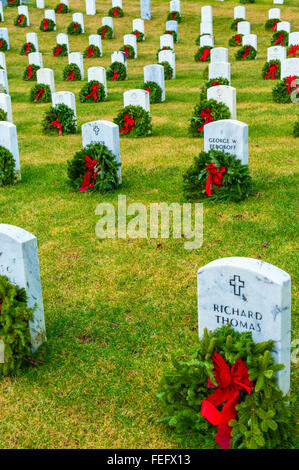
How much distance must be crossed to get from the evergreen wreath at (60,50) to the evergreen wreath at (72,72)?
16.6 ft

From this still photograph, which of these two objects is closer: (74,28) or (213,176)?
(213,176)

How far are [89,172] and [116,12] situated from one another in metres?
24.2

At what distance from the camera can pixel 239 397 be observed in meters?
3.92

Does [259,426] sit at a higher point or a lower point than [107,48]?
lower

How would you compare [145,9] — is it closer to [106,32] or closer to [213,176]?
[106,32]

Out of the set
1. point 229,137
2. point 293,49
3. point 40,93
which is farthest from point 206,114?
point 293,49

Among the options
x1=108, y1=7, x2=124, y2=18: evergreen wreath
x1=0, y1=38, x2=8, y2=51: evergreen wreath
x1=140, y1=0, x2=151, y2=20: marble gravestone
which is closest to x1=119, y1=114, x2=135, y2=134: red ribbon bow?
x1=0, y1=38, x2=8, y2=51: evergreen wreath

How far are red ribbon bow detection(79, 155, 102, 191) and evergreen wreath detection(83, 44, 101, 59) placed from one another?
55.4ft

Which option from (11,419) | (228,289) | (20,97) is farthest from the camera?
(20,97)

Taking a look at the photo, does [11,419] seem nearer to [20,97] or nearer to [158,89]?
[158,89]

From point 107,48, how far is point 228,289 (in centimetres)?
2418

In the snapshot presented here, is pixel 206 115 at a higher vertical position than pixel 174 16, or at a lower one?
lower

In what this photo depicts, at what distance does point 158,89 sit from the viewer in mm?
15859

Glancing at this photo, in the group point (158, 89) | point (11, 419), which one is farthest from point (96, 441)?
point (158, 89)
